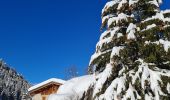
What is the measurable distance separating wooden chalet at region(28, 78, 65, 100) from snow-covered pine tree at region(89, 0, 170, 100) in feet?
60.3

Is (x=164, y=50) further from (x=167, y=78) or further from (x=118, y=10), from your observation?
(x=118, y=10)

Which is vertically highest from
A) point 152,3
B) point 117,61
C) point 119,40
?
point 152,3

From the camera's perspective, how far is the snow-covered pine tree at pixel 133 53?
17.0 m

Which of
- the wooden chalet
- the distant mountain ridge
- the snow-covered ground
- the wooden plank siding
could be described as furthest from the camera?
the distant mountain ridge

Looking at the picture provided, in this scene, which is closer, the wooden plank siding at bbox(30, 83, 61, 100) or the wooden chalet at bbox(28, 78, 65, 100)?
the wooden chalet at bbox(28, 78, 65, 100)

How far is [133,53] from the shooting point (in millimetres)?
18469

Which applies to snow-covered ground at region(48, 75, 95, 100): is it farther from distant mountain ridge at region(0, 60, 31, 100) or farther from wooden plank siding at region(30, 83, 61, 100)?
distant mountain ridge at region(0, 60, 31, 100)

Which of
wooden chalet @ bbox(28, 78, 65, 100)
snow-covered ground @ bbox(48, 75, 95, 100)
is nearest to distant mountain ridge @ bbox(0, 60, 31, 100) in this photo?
wooden chalet @ bbox(28, 78, 65, 100)

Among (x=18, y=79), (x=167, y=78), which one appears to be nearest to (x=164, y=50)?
(x=167, y=78)

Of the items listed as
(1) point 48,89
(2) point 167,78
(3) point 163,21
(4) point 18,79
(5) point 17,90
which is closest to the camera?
(2) point 167,78

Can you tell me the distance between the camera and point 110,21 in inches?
750

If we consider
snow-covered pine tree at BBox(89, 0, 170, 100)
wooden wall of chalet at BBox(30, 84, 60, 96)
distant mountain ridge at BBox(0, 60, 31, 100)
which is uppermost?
distant mountain ridge at BBox(0, 60, 31, 100)

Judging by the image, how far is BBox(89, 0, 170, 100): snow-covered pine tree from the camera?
17.0 meters

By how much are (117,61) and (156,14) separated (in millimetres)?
3275
